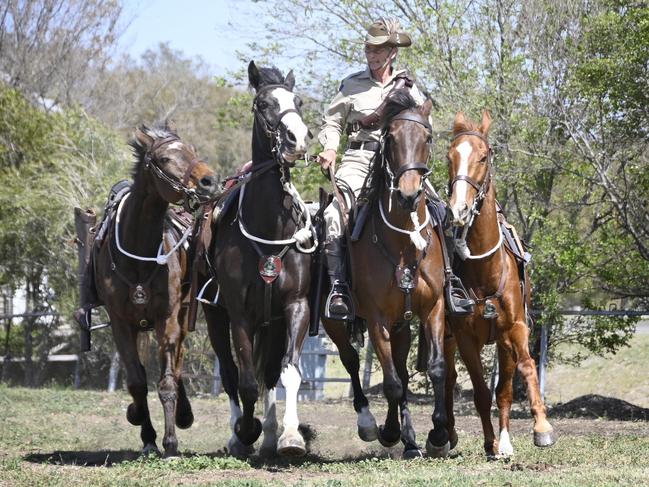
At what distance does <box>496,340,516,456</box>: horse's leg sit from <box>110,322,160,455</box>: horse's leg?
3307 millimetres

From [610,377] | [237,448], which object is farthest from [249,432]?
[610,377]

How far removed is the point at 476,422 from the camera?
1493cm

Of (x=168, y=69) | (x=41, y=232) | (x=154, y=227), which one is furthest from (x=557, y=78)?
(x=168, y=69)

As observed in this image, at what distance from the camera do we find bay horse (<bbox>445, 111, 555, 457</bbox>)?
31.3ft

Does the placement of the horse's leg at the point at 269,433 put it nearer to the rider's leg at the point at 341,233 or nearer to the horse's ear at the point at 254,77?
the rider's leg at the point at 341,233

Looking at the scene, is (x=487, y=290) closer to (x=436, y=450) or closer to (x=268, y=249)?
(x=436, y=450)

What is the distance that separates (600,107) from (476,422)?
5003mm

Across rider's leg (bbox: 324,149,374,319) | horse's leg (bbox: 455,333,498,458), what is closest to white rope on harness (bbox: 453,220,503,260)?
horse's leg (bbox: 455,333,498,458)

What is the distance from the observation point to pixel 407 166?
8.80 metres

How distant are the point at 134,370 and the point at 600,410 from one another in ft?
28.6

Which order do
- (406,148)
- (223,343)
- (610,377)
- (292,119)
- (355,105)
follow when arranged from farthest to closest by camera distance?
(610,377) < (223,343) < (355,105) < (292,119) < (406,148)

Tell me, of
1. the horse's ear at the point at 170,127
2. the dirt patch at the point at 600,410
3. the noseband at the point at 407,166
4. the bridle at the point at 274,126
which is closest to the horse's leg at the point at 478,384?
the noseband at the point at 407,166

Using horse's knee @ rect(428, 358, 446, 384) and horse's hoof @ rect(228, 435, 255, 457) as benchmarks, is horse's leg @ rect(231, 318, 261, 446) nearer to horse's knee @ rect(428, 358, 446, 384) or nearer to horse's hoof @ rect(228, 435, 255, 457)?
horse's hoof @ rect(228, 435, 255, 457)

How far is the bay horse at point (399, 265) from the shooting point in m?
9.12
